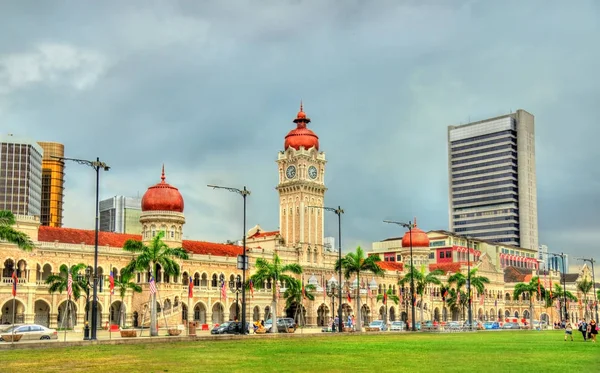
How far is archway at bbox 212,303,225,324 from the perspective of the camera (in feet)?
329

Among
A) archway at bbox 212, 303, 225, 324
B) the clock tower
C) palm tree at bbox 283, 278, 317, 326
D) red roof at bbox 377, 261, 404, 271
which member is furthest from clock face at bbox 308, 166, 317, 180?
archway at bbox 212, 303, 225, 324

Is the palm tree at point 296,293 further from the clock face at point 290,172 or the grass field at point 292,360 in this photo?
the grass field at point 292,360

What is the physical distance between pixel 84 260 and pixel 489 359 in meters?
61.1

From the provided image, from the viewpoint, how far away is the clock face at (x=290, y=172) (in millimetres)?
118256

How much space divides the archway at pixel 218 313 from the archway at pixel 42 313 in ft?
75.0

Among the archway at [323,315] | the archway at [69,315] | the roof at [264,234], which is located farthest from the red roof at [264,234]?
the archway at [69,315]

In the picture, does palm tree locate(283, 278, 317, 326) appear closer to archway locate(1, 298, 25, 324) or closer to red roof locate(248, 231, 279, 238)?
red roof locate(248, 231, 279, 238)

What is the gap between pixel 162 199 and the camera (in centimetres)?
9369

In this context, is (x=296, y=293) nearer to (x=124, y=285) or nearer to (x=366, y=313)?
(x=124, y=285)

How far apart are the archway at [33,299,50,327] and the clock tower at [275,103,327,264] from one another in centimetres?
4082

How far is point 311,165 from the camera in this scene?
11881 centimetres

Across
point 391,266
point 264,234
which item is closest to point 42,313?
point 264,234

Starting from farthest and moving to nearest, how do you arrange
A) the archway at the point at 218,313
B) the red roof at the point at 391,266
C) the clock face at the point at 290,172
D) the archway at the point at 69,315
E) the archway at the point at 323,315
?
1. the red roof at the point at 391,266
2. the clock face at the point at 290,172
3. the archway at the point at 323,315
4. the archway at the point at 218,313
5. the archway at the point at 69,315

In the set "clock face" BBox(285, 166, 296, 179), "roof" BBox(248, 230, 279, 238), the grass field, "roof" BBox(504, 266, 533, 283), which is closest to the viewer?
the grass field
